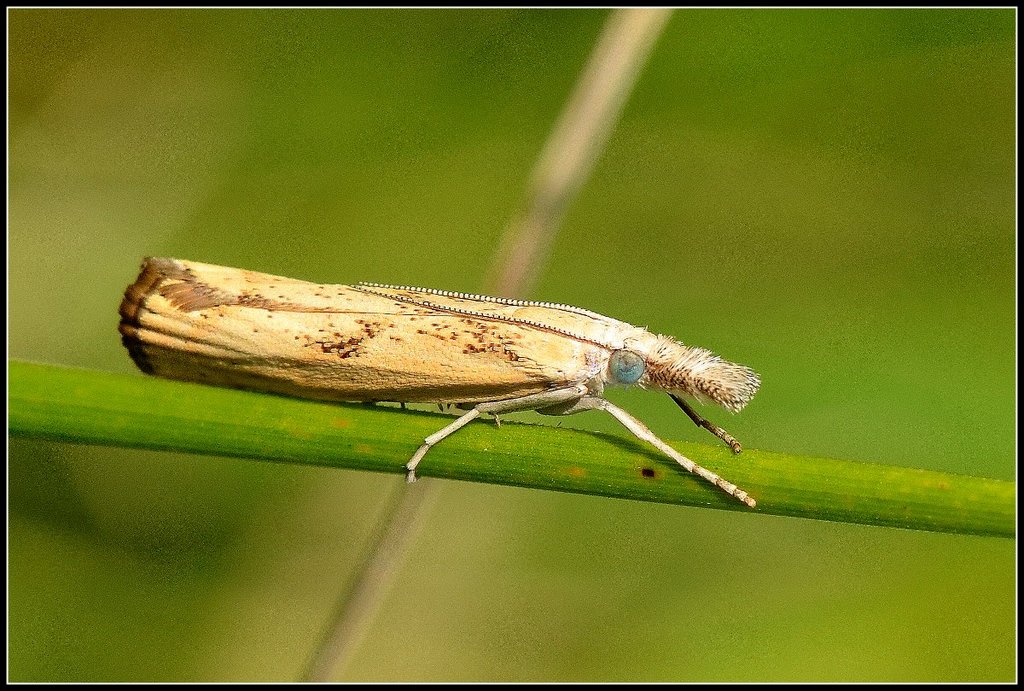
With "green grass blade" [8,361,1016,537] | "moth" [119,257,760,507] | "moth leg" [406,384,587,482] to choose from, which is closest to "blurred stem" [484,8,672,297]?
"moth" [119,257,760,507]

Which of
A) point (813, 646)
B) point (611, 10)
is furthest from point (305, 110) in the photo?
point (813, 646)

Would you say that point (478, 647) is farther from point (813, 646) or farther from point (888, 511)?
point (888, 511)

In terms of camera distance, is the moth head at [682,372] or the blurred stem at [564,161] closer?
the moth head at [682,372]

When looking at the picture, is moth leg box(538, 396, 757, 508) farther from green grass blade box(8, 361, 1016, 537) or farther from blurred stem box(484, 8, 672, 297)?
blurred stem box(484, 8, 672, 297)

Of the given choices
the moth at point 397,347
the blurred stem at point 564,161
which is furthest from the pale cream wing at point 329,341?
the blurred stem at point 564,161

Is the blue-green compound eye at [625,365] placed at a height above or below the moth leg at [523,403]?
above

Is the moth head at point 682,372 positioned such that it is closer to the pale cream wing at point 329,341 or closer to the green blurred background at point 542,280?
the pale cream wing at point 329,341

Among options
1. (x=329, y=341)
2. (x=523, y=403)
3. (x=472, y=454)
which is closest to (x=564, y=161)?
(x=523, y=403)
